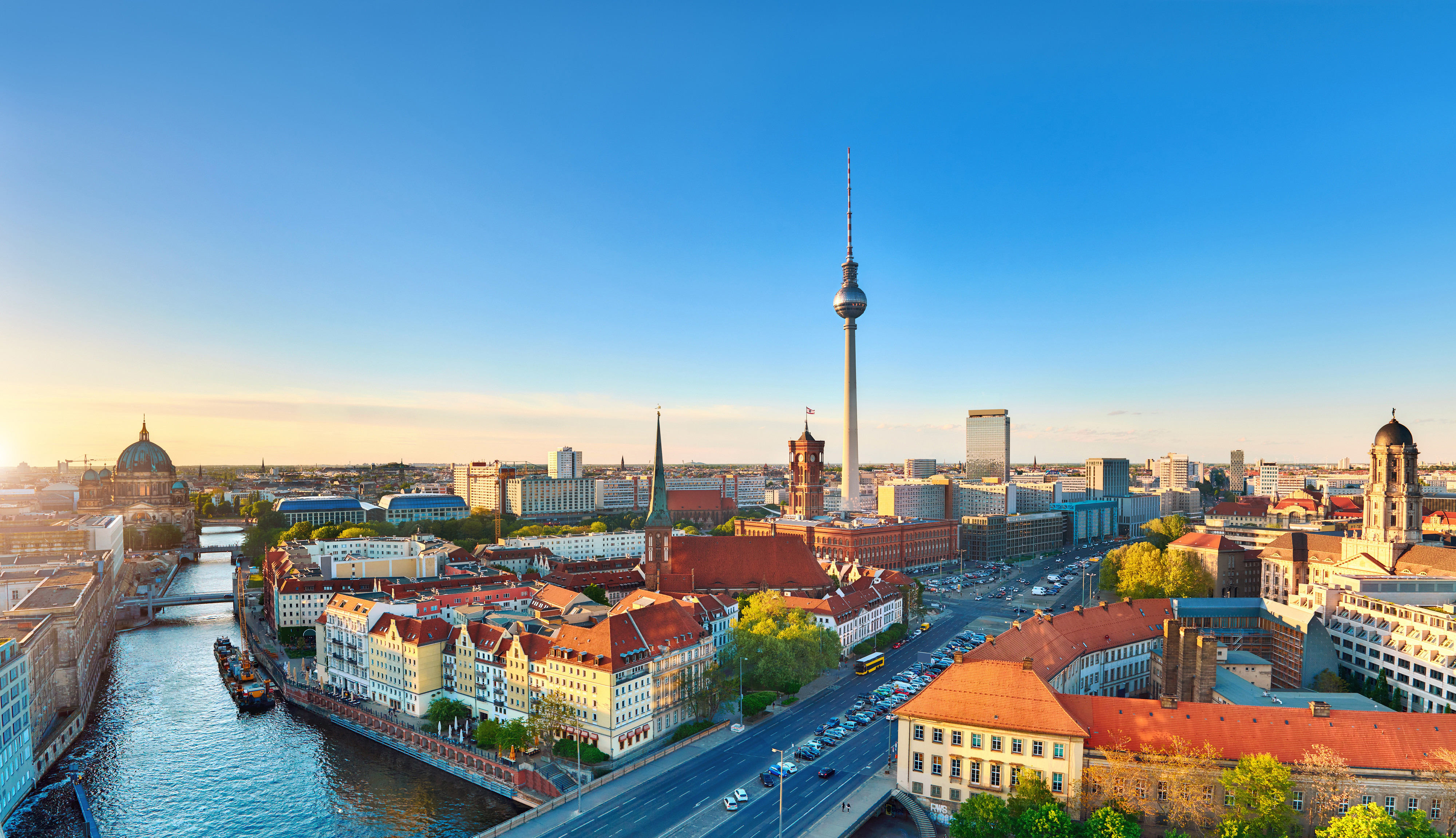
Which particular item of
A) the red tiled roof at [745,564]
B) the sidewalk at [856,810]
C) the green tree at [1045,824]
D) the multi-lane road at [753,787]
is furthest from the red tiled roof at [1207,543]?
the green tree at [1045,824]

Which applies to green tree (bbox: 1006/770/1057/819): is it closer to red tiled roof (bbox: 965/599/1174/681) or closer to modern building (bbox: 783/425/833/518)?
red tiled roof (bbox: 965/599/1174/681)

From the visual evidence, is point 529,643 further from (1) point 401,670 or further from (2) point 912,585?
(2) point 912,585

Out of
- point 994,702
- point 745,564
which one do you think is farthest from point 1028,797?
point 745,564

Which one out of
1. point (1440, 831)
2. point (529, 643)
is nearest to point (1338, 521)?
point (1440, 831)

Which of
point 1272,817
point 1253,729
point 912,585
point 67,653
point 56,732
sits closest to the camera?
point 1272,817

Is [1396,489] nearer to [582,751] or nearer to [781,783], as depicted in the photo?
[781,783]
